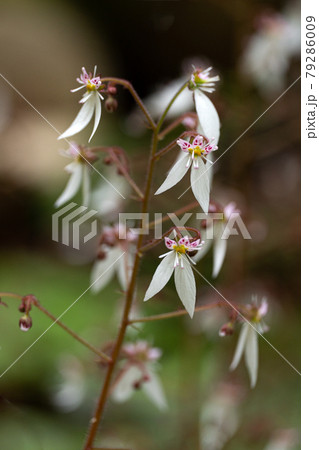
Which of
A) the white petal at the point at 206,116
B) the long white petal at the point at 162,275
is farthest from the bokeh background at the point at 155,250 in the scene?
the white petal at the point at 206,116

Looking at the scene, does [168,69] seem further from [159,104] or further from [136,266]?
[136,266]

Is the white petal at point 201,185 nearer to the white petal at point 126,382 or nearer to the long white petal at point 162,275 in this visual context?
the long white petal at point 162,275

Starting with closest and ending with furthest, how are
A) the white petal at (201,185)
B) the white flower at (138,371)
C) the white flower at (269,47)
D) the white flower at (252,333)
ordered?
1. the white petal at (201,185)
2. the white flower at (252,333)
3. the white flower at (138,371)
4. the white flower at (269,47)

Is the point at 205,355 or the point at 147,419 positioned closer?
the point at 147,419

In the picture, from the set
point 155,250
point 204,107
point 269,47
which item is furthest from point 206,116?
point 269,47

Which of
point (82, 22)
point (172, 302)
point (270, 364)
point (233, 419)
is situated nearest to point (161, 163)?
point (172, 302)

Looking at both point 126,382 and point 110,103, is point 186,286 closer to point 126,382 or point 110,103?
point 110,103

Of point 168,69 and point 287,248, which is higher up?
point 168,69
